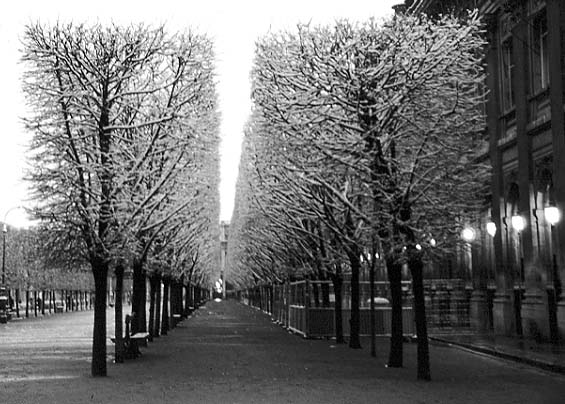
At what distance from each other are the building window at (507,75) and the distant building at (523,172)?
4 cm

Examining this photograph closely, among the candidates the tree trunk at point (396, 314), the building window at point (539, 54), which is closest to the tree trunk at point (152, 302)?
the tree trunk at point (396, 314)

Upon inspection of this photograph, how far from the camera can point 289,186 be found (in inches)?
1291

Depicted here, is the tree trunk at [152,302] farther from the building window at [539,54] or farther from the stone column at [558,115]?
the building window at [539,54]

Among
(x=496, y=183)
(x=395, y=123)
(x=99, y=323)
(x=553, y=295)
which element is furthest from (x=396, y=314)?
(x=496, y=183)

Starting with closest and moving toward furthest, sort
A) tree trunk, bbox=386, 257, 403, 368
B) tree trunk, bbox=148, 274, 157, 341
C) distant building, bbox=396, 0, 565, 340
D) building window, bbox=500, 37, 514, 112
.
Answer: tree trunk, bbox=386, 257, 403, 368
distant building, bbox=396, 0, 565, 340
building window, bbox=500, 37, 514, 112
tree trunk, bbox=148, 274, 157, 341

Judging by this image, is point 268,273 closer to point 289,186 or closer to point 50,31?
point 289,186

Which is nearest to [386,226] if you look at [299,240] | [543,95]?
[543,95]

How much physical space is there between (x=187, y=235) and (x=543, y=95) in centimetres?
1707

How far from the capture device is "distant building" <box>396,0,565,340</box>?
108ft

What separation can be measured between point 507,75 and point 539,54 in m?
4.32

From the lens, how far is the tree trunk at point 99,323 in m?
22.7

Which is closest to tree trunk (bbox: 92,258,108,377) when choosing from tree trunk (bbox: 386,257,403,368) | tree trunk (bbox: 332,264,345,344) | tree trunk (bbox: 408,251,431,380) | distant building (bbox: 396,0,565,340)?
tree trunk (bbox: 386,257,403,368)

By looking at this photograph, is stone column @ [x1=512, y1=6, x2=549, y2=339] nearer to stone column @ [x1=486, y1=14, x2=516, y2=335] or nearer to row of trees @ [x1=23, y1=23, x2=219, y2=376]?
stone column @ [x1=486, y1=14, x2=516, y2=335]

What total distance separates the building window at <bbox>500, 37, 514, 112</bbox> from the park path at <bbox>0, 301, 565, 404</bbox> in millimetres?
12029
